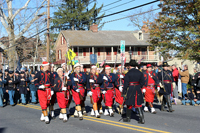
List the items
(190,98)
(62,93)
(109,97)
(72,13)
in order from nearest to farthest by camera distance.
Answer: (62,93) < (109,97) < (190,98) < (72,13)

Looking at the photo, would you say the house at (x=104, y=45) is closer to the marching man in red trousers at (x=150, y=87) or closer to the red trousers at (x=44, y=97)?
the marching man in red trousers at (x=150, y=87)

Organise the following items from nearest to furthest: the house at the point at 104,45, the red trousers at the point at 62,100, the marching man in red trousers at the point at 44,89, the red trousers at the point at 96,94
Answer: the marching man in red trousers at the point at 44,89, the red trousers at the point at 62,100, the red trousers at the point at 96,94, the house at the point at 104,45

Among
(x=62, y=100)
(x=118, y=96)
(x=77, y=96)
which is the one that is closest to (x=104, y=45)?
(x=118, y=96)

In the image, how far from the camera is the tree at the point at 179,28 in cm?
1808

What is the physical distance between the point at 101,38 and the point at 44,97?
34946 millimetres

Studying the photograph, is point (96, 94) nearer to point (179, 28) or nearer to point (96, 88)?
point (96, 88)

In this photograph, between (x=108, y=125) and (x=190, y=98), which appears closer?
(x=108, y=125)

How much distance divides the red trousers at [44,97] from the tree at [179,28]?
12182mm

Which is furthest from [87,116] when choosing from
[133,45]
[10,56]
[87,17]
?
[87,17]

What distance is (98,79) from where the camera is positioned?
9461mm

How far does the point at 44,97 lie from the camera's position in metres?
8.74

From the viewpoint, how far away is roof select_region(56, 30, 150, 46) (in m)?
40.9

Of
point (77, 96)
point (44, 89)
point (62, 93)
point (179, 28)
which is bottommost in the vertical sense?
point (77, 96)

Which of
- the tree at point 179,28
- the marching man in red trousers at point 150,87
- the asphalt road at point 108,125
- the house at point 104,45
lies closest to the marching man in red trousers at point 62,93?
the asphalt road at point 108,125
